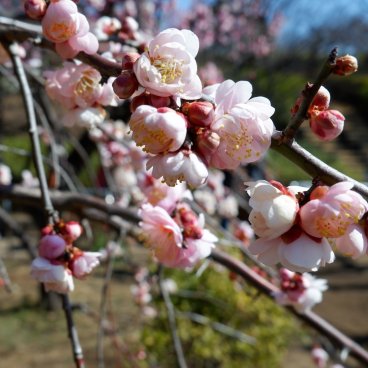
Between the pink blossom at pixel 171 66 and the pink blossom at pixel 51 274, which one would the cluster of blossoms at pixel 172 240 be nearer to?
the pink blossom at pixel 51 274

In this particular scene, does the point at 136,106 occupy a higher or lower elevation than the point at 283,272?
higher

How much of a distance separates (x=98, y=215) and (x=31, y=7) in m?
0.97

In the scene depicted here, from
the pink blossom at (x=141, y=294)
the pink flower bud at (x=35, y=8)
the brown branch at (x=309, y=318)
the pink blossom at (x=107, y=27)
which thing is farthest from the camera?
the pink blossom at (x=141, y=294)

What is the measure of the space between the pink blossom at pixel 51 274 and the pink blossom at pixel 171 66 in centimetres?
40

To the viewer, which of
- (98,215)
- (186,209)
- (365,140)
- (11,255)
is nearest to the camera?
(186,209)

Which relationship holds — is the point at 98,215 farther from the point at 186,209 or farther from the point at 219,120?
the point at 219,120

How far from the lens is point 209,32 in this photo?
8.11 meters

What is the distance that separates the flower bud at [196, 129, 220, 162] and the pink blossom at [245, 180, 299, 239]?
6 centimetres

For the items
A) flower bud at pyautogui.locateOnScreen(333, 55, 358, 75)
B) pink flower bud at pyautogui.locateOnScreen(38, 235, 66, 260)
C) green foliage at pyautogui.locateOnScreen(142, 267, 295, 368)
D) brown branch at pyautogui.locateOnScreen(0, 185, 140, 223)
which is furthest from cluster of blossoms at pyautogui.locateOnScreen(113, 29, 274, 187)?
green foliage at pyautogui.locateOnScreen(142, 267, 295, 368)

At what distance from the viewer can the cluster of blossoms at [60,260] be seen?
92 centimetres

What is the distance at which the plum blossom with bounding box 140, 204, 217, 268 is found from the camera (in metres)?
0.98

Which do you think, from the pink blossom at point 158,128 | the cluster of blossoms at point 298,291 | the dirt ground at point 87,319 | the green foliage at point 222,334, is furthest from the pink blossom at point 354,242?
the dirt ground at point 87,319

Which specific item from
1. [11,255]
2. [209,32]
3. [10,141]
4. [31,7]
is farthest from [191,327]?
[10,141]

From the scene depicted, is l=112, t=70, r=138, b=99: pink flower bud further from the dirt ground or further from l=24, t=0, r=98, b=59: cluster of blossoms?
the dirt ground
